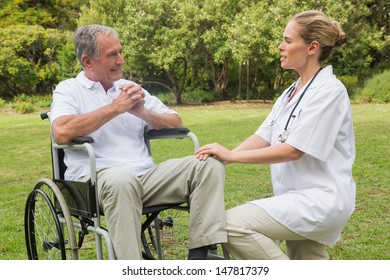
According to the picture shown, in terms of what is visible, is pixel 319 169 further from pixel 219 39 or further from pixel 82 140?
pixel 219 39

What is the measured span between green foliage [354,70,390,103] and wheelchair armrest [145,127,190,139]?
14692mm

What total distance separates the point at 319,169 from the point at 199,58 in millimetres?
18381

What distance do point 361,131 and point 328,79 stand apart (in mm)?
7768

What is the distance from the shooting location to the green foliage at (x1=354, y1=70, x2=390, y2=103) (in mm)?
16656

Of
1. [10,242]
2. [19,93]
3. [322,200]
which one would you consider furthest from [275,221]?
[19,93]

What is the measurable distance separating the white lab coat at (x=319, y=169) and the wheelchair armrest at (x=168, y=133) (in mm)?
622

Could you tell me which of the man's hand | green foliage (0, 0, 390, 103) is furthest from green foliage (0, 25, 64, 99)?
the man's hand

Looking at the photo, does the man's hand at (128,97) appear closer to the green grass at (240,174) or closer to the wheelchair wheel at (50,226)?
the wheelchair wheel at (50,226)

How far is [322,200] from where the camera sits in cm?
211

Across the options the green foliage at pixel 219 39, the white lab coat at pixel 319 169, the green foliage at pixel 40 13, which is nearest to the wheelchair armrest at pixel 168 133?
the white lab coat at pixel 319 169

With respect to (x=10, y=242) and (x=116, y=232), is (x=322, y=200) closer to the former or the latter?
(x=116, y=232)

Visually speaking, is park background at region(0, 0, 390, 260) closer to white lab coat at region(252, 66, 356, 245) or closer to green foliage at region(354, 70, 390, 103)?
green foliage at region(354, 70, 390, 103)

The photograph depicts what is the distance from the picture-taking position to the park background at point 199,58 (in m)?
13.2

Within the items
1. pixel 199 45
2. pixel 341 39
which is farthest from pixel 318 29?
pixel 199 45
